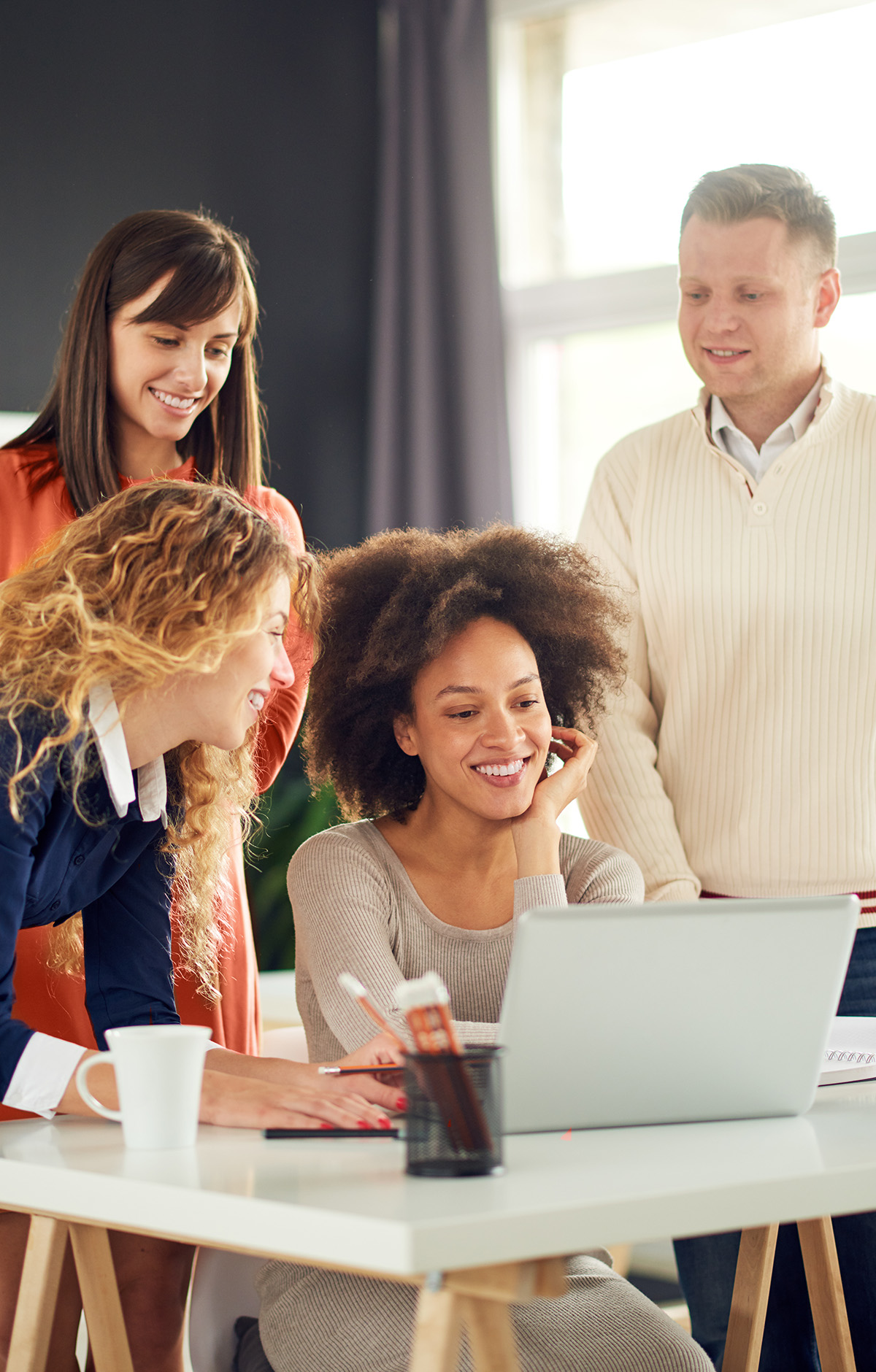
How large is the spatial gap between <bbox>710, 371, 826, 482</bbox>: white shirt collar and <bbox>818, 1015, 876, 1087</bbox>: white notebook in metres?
0.79

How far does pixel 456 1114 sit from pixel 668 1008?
0.22m

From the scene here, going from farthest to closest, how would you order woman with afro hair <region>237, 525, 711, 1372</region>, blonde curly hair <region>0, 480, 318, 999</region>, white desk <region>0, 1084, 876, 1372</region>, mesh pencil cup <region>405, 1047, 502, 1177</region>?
1. woman with afro hair <region>237, 525, 711, 1372</region>
2. blonde curly hair <region>0, 480, 318, 999</region>
3. mesh pencil cup <region>405, 1047, 502, 1177</region>
4. white desk <region>0, 1084, 876, 1372</region>

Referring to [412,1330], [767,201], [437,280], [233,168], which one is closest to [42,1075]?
[412,1330]

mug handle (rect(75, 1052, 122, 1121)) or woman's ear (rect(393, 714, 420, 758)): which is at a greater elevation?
woman's ear (rect(393, 714, 420, 758))

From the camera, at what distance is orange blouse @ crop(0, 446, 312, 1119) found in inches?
71.9

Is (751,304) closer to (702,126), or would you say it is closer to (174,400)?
(174,400)

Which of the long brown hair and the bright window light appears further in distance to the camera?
the bright window light

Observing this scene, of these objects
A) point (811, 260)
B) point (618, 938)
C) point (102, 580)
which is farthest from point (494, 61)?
point (618, 938)

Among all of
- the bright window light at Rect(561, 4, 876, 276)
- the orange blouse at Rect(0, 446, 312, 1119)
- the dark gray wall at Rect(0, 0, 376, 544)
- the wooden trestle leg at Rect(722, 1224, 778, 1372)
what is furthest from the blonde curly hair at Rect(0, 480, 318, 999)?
the bright window light at Rect(561, 4, 876, 276)

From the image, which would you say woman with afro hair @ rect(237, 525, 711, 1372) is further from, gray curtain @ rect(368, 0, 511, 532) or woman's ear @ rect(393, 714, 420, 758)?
gray curtain @ rect(368, 0, 511, 532)

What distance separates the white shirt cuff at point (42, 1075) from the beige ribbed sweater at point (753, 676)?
92 centimetres

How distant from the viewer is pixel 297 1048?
1.95m

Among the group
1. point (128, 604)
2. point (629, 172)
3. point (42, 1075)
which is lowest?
point (42, 1075)

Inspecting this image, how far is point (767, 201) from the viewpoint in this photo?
1984mm
